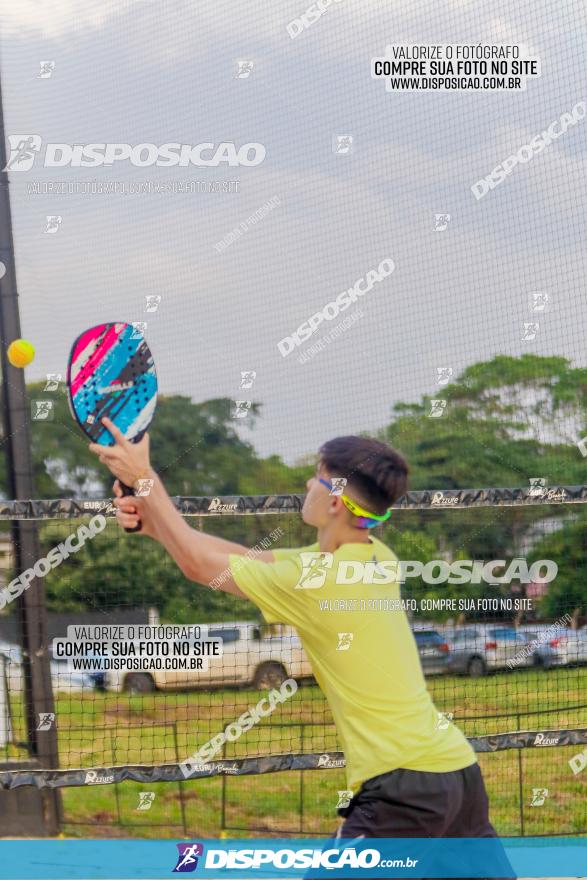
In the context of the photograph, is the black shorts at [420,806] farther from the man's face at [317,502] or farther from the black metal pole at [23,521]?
the black metal pole at [23,521]

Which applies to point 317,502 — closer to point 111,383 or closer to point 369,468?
point 369,468

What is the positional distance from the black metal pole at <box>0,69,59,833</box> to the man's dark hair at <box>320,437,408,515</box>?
4.23ft

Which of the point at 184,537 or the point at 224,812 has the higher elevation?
the point at 184,537

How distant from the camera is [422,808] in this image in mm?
3621

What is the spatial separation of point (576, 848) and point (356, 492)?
6.65ft

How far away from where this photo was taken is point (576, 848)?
192 inches

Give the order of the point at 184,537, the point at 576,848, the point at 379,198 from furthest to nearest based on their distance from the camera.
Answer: the point at 576,848 → the point at 379,198 → the point at 184,537

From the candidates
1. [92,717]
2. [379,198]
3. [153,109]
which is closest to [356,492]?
[379,198]

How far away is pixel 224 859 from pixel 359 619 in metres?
1.34

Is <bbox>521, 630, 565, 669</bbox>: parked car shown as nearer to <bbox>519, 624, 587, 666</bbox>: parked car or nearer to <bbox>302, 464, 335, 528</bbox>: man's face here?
<bbox>519, 624, 587, 666</bbox>: parked car

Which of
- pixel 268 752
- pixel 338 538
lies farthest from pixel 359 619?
pixel 268 752

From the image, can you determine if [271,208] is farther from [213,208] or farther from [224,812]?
[224,812]

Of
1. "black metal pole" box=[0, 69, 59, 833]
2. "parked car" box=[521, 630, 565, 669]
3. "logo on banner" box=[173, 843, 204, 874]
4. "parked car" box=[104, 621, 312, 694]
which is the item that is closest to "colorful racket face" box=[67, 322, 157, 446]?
"black metal pole" box=[0, 69, 59, 833]

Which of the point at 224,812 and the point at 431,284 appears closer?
the point at 431,284
